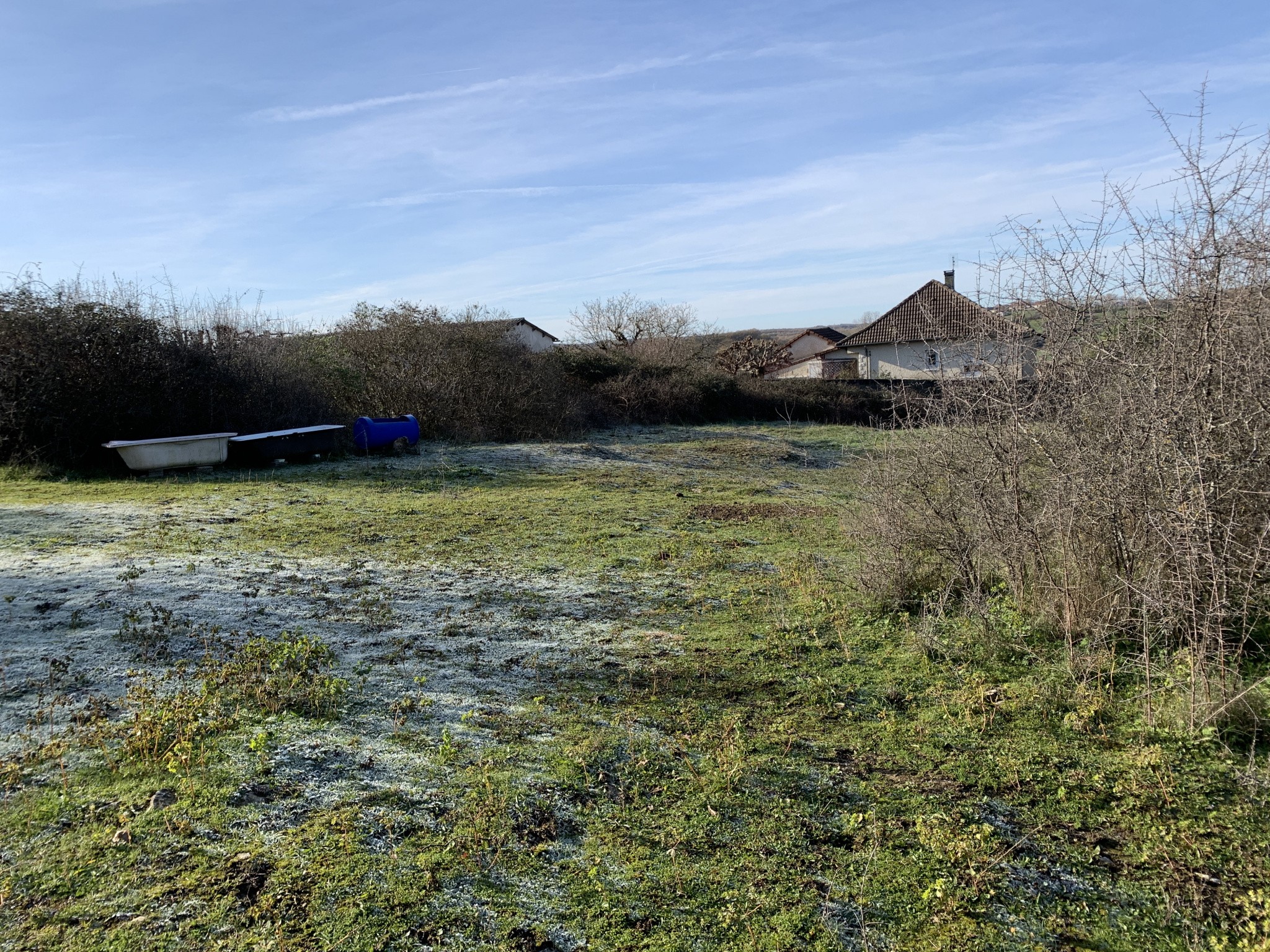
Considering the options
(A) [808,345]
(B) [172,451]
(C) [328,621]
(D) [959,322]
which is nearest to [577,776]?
(C) [328,621]

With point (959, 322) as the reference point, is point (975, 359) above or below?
below

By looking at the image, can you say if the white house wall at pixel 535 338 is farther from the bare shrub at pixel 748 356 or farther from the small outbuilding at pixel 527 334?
the bare shrub at pixel 748 356

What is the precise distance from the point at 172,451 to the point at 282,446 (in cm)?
→ 172

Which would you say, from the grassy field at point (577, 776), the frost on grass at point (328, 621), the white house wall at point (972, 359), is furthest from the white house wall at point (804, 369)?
the grassy field at point (577, 776)

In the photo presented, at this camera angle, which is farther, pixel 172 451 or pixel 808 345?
pixel 808 345

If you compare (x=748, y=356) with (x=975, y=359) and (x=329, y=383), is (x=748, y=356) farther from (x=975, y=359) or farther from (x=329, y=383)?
(x=975, y=359)

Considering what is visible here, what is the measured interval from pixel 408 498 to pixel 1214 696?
973 cm

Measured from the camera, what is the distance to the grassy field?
111 inches

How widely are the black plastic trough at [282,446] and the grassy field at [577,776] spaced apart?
6829 millimetres

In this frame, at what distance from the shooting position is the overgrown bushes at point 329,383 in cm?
1294

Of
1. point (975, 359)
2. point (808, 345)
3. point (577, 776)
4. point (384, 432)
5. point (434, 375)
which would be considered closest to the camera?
point (577, 776)

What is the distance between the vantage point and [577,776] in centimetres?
375

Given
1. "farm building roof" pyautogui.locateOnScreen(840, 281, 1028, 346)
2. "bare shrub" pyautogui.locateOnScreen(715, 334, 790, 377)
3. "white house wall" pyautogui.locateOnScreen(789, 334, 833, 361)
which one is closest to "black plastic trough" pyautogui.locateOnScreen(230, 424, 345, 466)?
"farm building roof" pyautogui.locateOnScreen(840, 281, 1028, 346)

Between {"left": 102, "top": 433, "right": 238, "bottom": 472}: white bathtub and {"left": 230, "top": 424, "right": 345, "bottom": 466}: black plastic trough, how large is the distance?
262 mm
